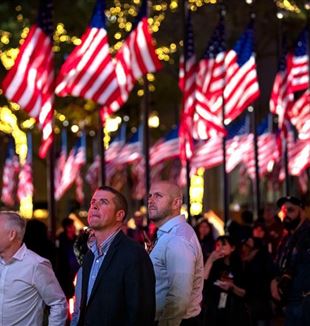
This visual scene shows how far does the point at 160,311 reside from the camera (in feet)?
27.2

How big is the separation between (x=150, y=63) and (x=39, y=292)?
12437 mm

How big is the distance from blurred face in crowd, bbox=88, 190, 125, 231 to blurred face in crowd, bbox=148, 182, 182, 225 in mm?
781

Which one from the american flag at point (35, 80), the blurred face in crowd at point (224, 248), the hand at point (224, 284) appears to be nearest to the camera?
the blurred face in crowd at point (224, 248)

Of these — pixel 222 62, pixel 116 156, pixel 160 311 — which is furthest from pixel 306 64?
pixel 160 311

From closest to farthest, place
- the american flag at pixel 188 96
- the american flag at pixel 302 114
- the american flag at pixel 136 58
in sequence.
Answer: the american flag at pixel 136 58 → the american flag at pixel 188 96 → the american flag at pixel 302 114

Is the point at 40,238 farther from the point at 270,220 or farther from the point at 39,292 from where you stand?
the point at 270,220

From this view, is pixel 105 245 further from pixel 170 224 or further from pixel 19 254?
pixel 170 224

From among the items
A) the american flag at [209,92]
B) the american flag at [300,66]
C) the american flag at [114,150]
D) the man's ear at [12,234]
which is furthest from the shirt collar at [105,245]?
the american flag at [114,150]

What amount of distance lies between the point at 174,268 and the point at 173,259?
68 mm

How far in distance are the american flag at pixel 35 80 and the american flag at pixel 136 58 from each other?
1902 mm

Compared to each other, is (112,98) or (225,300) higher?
(112,98)

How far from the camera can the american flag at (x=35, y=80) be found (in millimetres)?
18016

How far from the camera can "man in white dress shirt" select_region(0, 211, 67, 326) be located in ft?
25.8

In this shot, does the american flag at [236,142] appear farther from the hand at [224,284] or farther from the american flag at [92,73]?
the hand at [224,284]
